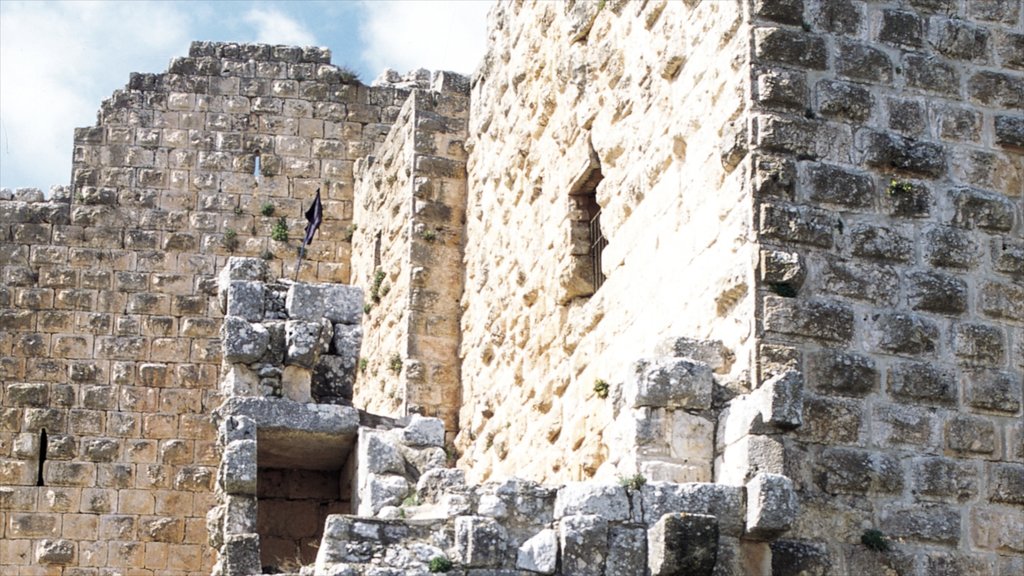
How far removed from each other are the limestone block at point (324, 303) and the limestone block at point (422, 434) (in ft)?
2.79

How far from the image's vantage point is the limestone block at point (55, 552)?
17109mm

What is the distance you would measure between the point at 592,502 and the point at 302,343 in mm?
2277

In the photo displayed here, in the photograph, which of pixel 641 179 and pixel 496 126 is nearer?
pixel 641 179

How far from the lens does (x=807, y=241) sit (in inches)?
397

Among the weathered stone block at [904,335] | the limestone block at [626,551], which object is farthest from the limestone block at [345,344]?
the weathered stone block at [904,335]

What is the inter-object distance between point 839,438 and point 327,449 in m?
2.93

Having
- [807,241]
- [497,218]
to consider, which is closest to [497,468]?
[497,218]

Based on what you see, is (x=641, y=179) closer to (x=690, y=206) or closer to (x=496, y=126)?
(x=690, y=206)

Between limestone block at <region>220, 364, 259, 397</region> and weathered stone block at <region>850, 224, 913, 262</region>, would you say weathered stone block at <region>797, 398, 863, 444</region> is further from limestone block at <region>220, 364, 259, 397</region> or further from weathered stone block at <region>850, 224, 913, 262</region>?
limestone block at <region>220, 364, 259, 397</region>

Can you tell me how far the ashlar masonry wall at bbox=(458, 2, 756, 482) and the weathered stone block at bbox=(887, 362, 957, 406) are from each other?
2.69ft

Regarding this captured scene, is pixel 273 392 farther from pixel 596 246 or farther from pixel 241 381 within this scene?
pixel 596 246

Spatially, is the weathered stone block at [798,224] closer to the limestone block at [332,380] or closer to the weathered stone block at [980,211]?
the weathered stone block at [980,211]

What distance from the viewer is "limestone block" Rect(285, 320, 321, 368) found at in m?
10.8

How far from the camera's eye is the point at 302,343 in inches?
424
